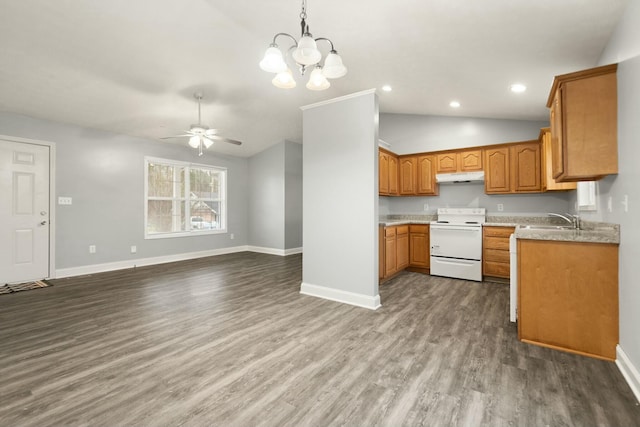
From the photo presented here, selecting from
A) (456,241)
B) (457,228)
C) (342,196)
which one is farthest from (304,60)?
(456,241)

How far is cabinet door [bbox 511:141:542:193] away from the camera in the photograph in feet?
14.8

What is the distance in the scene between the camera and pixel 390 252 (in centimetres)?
459

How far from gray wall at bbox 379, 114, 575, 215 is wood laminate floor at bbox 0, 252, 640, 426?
2.16m

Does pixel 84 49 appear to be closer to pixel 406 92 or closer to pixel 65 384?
pixel 65 384

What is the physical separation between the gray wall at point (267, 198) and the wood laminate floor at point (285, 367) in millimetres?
3675

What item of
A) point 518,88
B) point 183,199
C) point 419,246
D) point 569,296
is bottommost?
point 569,296

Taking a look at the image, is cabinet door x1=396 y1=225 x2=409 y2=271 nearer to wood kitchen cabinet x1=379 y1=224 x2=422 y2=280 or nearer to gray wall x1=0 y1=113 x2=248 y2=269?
wood kitchen cabinet x1=379 y1=224 x2=422 y2=280

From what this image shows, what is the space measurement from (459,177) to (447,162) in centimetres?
39

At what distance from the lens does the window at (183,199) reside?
5977mm

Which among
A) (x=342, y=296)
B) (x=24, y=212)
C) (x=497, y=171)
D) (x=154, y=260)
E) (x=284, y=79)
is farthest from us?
(x=154, y=260)

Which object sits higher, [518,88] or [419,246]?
[518,88]

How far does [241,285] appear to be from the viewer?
4375 millimetres

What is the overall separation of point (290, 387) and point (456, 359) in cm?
129

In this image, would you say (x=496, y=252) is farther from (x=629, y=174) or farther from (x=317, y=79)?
(x=317, y=79)
